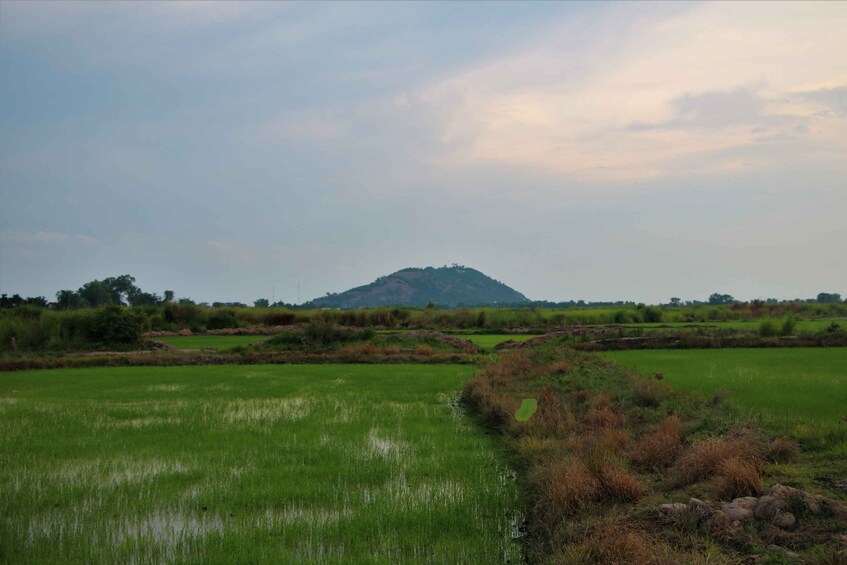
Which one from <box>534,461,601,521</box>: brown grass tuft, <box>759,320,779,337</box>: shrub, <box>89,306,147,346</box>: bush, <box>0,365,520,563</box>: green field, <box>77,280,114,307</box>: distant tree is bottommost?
<box>0,365,520,563</box>: green field

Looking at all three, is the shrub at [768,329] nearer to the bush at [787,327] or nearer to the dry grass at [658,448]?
the bush at [787,327]

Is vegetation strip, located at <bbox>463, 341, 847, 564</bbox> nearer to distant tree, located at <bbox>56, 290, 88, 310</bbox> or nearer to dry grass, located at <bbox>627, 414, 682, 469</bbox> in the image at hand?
dry grass, located at <bbox>627, 414, 682, 469</bbox>

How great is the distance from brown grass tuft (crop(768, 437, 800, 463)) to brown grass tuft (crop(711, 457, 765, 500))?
1.25 m

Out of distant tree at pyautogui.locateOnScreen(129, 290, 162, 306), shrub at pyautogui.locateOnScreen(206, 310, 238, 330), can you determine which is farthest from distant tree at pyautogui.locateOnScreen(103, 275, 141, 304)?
shrub at pyautogui.locateOnScreen(206, 310, 238, 330)

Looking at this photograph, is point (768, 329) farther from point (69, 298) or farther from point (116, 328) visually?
point (69, 298)

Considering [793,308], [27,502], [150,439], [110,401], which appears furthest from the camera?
[793,308]

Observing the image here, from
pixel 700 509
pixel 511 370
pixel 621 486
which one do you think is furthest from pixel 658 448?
pixel 511 370

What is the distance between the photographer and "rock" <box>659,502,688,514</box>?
568 cm

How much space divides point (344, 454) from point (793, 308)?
207ft

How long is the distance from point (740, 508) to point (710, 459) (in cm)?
125

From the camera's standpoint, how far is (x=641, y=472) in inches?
298

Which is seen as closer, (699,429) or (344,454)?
(699,429)

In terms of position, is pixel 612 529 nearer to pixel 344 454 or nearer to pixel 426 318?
pixel 344 454

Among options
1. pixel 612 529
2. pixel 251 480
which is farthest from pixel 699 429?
pixel 251 480
